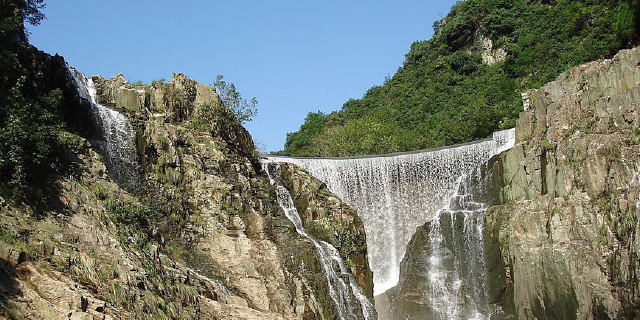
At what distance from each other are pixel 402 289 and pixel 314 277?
23.7 ft

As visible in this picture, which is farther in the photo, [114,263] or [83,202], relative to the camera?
[83,202]

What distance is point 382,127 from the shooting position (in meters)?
50.7

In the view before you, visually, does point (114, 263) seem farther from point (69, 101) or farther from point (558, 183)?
point (558, 183)

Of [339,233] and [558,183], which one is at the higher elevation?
[558,183]

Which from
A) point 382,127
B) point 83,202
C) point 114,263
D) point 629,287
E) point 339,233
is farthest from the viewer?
point 382,127

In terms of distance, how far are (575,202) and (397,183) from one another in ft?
30.8

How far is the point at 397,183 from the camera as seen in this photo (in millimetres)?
30719

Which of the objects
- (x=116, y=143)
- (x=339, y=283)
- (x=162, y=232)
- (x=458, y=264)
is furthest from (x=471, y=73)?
(x=162, y=232)

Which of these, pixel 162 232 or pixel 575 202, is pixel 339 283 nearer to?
pixel 162 232

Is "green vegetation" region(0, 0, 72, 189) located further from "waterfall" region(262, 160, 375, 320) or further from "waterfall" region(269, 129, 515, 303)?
"waterfall" region(269, 129, 515, 303)

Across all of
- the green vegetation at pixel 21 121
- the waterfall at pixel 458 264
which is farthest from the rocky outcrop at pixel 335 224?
the green vegetation at pixel 21 121

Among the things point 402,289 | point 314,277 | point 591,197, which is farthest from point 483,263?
point 314,277

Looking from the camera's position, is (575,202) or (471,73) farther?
(471,73)

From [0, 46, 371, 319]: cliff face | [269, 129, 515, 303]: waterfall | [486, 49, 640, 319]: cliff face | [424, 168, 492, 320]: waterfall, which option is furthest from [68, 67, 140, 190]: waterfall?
[486, 49, 640, 319]: cliff face
